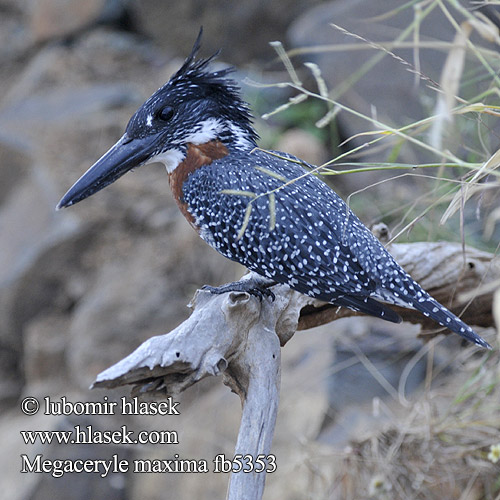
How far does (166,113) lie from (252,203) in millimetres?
412

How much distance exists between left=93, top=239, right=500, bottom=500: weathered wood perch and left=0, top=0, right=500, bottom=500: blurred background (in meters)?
0.26

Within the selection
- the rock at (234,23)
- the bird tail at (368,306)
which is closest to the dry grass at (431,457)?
the bird tail at (368,306)

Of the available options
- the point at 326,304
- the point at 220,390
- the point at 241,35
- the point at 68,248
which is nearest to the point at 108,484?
→ the point at 220,390

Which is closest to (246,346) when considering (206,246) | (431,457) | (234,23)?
(431,457)

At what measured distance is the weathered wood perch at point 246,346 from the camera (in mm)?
1639

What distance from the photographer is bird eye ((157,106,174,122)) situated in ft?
7.33

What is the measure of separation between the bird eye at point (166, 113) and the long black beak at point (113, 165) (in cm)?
6

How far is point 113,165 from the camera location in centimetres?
222

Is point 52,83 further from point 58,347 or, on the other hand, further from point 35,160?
point 58,347

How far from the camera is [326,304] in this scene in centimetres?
227

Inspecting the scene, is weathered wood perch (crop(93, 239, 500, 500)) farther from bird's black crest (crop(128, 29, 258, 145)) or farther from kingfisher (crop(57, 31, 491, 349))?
bird's black crest (crop(128, 29, 258, 145))

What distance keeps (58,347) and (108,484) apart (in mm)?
1247

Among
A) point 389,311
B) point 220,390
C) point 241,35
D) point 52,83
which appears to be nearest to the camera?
point 389,311

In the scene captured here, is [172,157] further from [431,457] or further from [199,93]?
[431,457]
